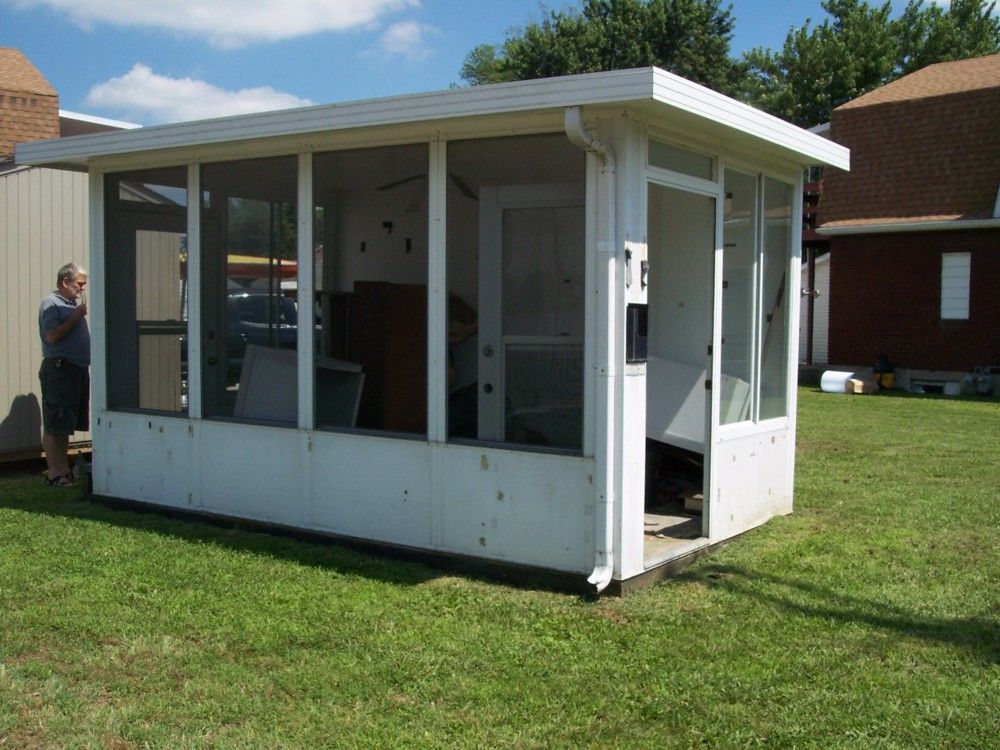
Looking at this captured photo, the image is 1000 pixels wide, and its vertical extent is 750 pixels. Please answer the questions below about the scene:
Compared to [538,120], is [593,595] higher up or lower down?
lower down

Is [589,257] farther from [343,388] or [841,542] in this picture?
[841,542]

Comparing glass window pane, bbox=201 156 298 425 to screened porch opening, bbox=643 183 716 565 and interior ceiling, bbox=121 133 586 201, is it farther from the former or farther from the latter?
screened porch opening, bbox=643 183 716 565

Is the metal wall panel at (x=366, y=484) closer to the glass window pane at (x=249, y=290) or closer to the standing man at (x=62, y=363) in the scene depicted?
the glass window pane at (x=249, y=290)

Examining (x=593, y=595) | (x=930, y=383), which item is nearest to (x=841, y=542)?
(x=593, y=595)

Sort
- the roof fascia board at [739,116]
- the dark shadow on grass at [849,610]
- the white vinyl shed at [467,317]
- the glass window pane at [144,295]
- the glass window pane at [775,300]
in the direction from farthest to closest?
the glass window pane at [144,295] → the glass window pane at [775,300] → the white vinyl shed at [467,317] → the roof fascia board at [739,116] → the dark shadow on grass at [849,610]

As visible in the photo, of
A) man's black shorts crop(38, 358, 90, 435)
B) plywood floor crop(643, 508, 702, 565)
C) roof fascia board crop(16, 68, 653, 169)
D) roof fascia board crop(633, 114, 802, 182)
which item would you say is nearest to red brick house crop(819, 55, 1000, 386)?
roof fascia board crop(633, 114, 802, 182)

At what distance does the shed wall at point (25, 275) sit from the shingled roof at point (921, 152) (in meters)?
13.6

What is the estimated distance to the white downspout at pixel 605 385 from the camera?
502cm

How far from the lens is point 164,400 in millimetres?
7152

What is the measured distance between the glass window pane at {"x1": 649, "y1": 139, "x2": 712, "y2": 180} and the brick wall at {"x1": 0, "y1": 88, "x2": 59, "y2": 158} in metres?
6.67

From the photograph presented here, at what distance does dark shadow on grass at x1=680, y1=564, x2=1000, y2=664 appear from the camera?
182 inches

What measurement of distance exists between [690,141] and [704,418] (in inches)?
62.9

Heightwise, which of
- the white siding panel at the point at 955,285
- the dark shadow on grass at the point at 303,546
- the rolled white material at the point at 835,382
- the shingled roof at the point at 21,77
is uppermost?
the shingled roof at the point at 21,77

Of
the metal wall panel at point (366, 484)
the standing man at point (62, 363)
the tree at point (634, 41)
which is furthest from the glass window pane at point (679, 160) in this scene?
the tree at point (634, 41)
